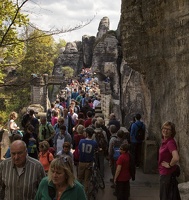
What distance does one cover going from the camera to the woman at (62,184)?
2990mm

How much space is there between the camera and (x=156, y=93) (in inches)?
311

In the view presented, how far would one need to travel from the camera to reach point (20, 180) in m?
3.63

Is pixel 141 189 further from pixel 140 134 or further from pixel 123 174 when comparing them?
pixel 140 134

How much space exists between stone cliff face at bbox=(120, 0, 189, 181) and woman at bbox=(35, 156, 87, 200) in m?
3.28

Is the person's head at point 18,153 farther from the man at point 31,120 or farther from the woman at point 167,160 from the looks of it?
the man at point 31,120

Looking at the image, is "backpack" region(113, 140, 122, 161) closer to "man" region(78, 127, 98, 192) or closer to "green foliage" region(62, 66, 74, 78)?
"man" region(78, 127, 98, 192)

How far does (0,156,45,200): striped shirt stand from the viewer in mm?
3629

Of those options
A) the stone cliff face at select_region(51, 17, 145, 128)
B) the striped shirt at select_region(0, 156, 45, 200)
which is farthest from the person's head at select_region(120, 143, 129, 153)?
the stone cliff face at select_region(51, 17, 145, 128)

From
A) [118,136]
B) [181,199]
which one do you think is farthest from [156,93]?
[181,199]

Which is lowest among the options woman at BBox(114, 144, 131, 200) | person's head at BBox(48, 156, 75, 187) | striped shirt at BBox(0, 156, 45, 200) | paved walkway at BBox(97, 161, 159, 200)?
paved walkway at BBox(97, 161, 159, 200)

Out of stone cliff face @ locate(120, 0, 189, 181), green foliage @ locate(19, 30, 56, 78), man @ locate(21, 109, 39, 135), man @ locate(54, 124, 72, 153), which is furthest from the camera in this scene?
green foliage @ locate(19, 30, 56, 78)

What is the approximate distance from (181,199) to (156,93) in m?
3.51

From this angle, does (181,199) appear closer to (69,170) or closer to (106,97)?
(69,170)

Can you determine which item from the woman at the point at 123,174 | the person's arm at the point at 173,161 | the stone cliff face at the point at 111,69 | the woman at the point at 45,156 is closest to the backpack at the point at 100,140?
the woman at the point at 123,174
